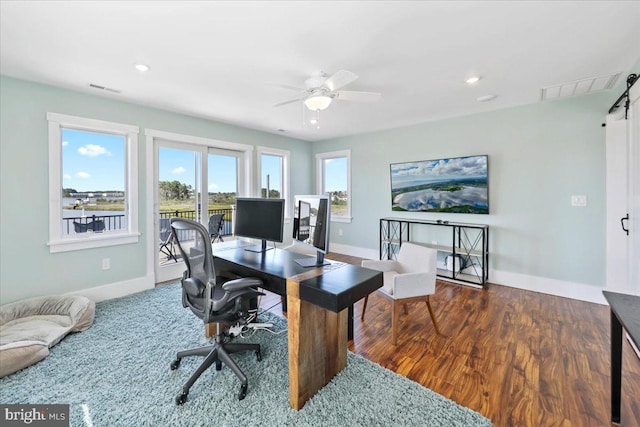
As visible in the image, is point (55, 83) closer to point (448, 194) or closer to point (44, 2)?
point (44, 2)

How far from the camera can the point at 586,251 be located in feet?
10.9

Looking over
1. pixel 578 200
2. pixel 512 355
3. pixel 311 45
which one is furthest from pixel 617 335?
pixel 311 45

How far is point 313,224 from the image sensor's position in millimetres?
2008

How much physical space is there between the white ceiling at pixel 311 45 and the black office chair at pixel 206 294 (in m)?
1.44

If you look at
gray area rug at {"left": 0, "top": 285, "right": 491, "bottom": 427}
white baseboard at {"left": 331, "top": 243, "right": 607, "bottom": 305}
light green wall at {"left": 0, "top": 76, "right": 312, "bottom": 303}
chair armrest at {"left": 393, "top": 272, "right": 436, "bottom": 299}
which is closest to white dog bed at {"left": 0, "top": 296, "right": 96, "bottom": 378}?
gray area rug at {"left": 0, "top": 285, "right": 491, "bottom": 427}

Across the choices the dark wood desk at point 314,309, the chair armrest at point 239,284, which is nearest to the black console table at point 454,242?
the dark wood desk at point 314,309

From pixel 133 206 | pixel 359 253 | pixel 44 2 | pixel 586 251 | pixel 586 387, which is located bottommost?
pixel 586 387

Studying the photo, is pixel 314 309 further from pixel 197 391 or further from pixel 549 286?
pixel 549 286

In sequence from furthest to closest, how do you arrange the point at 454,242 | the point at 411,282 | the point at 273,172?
the point at 273,172, the point at 454,242, the point at 411,282

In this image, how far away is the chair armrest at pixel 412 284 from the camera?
7.73 feet

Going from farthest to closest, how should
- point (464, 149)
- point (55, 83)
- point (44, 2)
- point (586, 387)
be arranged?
point (464, 149) → point (55, 83) → point (586, 387) → point (44, 2)

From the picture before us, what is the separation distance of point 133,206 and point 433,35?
3.87 metres

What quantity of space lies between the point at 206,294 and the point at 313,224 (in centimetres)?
86

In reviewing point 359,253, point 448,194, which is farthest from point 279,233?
point 359,253
